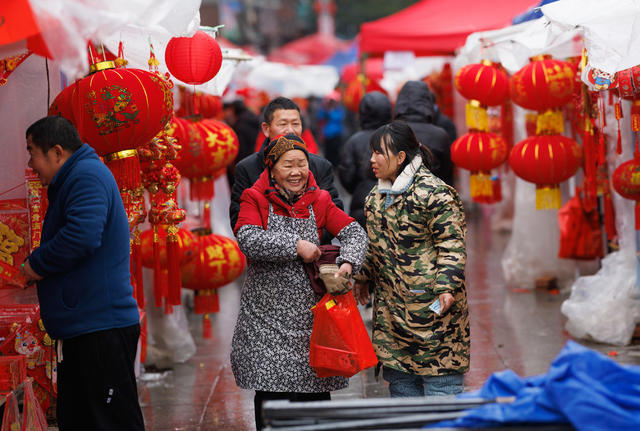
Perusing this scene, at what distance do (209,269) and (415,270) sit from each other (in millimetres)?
2176

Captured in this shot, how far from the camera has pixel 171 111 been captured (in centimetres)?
420

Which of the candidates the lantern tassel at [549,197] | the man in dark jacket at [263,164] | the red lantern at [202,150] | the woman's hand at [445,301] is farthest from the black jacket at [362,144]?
the woman's hand at [445,301]

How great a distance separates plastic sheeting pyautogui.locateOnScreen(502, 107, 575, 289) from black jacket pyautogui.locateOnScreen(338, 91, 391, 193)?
94.9 inches

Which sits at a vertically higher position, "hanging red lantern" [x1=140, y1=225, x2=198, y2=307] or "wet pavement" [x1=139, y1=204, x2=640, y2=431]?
"hanging red lantern" [x1=140, y1=225, x2=198, y2=307]

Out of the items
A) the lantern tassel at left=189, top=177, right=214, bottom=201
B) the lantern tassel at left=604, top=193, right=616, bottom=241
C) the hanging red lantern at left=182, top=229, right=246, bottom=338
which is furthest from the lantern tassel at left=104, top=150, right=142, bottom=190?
the lantern tassel at left=604, top=193, right=616, bottom=241

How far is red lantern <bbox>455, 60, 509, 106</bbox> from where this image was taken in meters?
6.76

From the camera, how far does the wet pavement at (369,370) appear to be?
17.6 ft

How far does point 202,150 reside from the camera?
5.97 m

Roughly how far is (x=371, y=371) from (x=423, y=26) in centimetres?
529

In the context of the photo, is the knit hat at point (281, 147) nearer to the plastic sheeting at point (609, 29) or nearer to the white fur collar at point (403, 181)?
the white fur collar at point (403, 181)

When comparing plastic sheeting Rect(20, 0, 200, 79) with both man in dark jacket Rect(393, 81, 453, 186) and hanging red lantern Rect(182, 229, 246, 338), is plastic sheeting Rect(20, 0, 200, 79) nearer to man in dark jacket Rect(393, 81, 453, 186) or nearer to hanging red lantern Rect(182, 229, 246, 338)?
hanging red lantern Rect(182, 229, 246, 338)

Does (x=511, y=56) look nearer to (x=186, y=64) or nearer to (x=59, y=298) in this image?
(x=186, y=64)

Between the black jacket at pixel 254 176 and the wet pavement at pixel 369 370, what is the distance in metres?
1.55

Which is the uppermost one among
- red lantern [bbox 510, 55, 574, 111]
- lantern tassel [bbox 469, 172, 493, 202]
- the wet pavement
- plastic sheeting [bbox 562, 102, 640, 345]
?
red lantern [bbox 510, 55, 574, 111]
